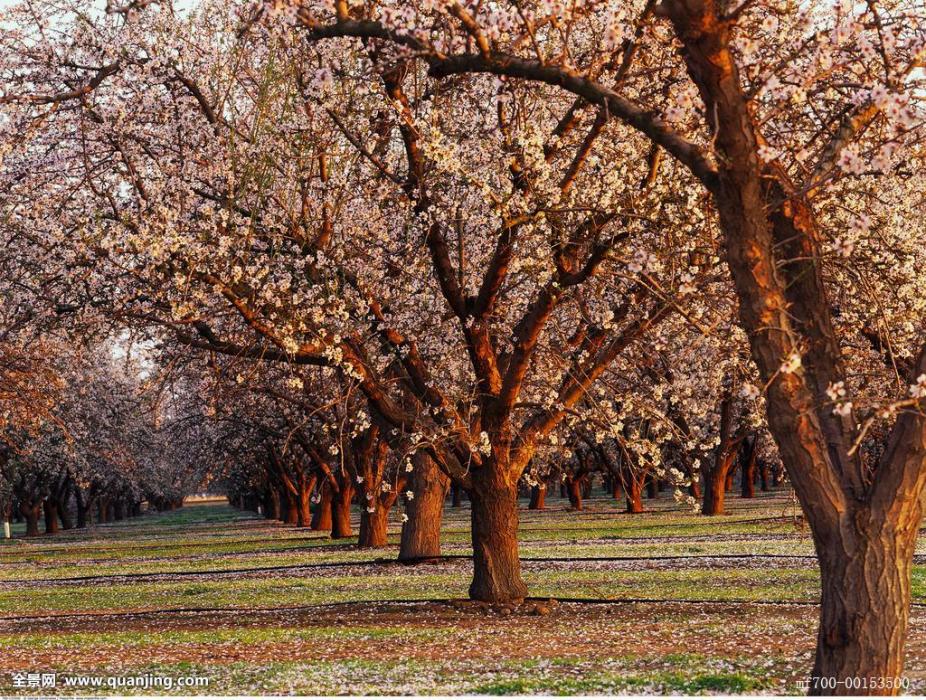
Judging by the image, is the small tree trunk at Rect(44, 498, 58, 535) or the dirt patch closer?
the dirt patch

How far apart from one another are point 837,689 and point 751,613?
29.9 ft

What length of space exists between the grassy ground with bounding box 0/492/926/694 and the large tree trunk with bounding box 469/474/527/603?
43 cm

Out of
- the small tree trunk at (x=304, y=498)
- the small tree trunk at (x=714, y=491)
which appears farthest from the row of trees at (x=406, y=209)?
the small tree trunk at (x=304, y=498)

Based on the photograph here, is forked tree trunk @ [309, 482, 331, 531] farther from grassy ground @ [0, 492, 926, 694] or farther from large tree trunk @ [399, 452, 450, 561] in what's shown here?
large tree trunk @ [399, 452, 450, 561]

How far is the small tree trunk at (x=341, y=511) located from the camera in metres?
43.9

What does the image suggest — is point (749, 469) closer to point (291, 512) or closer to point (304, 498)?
point (304, 498)

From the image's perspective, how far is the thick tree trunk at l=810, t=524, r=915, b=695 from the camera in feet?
28.2

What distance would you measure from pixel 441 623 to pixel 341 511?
27298mm

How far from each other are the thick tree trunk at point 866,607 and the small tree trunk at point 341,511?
116 feet

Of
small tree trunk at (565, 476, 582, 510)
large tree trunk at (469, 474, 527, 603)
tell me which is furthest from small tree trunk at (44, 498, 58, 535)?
large tree trunk at (469, 474, 527, 603)

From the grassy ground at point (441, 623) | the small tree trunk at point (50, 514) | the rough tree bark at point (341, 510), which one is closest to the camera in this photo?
the grassy ground at point (441, 623)

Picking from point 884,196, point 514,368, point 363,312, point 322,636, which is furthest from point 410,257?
point 884,196

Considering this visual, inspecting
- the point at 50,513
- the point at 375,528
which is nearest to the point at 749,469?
the point at 375,528

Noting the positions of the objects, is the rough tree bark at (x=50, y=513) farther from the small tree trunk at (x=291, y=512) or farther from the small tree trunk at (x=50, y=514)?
the small tree trunk at (x=291, y=512)
